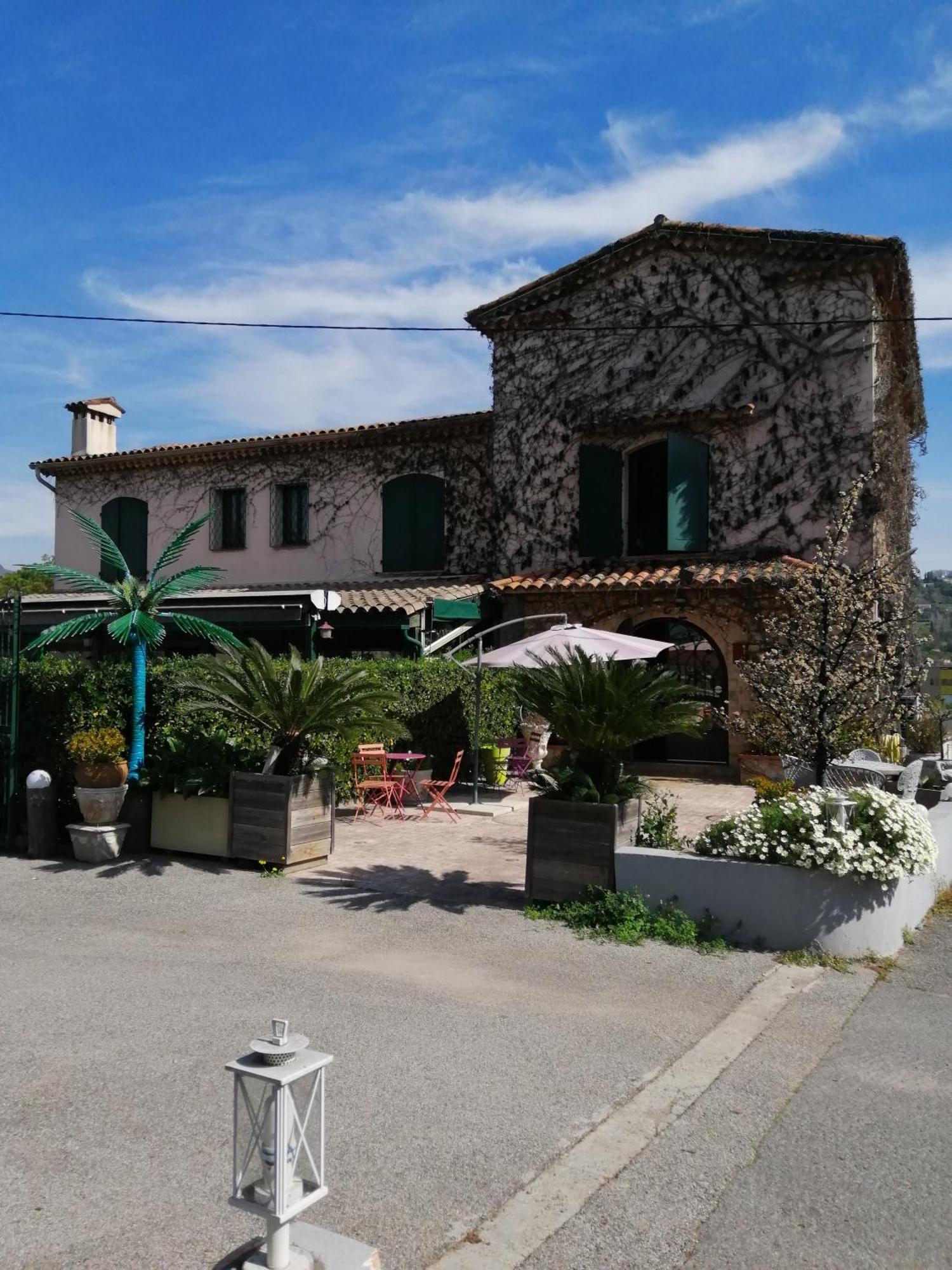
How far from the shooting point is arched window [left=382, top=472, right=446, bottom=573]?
1969 cm

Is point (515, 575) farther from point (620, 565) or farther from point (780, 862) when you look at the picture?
point (780, 862)

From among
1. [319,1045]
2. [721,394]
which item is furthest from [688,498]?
[319,1045]

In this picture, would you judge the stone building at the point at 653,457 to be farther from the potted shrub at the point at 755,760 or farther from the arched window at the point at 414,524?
the potted shrub at the point at 755,760

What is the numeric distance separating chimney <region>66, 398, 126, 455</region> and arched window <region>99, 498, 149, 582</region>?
1655 millimetres

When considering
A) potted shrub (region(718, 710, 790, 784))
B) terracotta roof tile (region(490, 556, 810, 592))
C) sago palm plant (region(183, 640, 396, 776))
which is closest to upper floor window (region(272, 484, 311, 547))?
terracotta roof tile (region(490, 556, 810, 592))

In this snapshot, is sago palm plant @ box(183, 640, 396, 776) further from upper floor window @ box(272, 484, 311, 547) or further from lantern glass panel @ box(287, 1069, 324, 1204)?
upper floor window @ box(272, 484, 311, 547)

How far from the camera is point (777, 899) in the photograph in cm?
657

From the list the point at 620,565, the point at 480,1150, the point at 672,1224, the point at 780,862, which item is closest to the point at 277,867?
the point at 780,862

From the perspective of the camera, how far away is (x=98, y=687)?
970 cm

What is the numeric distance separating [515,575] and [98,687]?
Result: 944cm

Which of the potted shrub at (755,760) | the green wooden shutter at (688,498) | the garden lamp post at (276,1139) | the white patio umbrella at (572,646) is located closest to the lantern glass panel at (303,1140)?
the garden lamp post at (276,1139)

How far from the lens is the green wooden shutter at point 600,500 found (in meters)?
17.2

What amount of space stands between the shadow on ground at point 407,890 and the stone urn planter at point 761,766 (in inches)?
296

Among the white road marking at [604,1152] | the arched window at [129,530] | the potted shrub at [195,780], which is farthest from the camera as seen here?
the arched window at [129,530]
